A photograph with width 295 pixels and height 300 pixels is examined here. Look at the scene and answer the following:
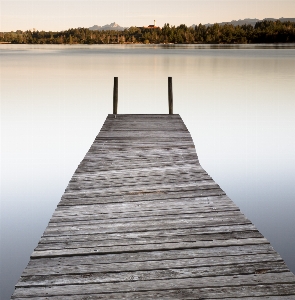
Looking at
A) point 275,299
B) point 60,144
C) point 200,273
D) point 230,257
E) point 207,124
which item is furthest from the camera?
point 207,124

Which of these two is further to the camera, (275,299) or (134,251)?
(134,251)

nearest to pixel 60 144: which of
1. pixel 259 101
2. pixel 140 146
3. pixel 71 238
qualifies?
pixel 140 146

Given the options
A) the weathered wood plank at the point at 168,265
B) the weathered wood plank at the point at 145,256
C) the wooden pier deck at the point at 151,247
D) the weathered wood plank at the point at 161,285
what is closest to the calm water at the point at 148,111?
the wooden pier deck at the point at 151,247

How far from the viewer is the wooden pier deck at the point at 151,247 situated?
3.14m

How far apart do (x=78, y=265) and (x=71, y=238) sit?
51 centimetres

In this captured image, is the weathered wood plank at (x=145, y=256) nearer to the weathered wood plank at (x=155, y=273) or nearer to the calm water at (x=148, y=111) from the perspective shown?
the weathered wood plank at (x=155, y=273)

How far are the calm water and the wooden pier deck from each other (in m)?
1.27

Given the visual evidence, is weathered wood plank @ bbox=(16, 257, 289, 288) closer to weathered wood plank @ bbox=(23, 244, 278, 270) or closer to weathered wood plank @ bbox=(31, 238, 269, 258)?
weathered wood plank @ bbox=(23, 244, 278, 270)

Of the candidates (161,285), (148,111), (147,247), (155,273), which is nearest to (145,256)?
(147,247)

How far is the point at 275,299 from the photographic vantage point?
3.00 meters

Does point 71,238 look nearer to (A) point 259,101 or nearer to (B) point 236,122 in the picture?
(B) point 236,122

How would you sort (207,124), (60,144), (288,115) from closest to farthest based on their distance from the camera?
(60,144) → (207,124) → (288,115)

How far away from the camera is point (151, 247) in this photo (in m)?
3.74

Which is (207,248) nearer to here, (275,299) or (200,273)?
(200,273)
